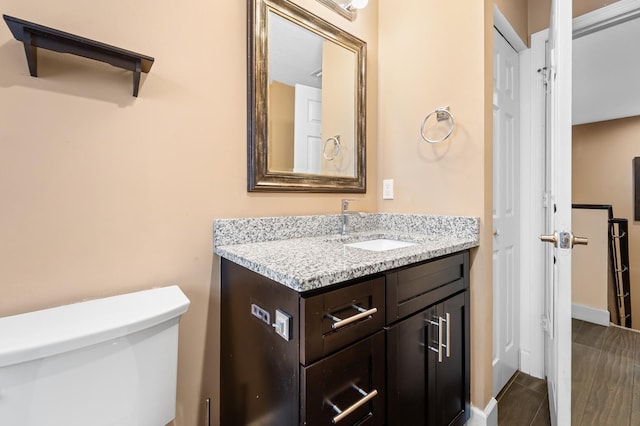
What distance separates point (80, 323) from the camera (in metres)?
0.72

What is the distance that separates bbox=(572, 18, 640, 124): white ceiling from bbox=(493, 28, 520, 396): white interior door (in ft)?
2.10

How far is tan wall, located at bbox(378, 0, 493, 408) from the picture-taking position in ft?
4.40

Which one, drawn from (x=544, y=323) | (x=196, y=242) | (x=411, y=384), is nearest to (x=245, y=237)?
(x=196, y=242)

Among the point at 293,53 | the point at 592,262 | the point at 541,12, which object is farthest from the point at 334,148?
the point at 592,262

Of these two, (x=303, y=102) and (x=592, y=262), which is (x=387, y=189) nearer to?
(x=303, y=102)

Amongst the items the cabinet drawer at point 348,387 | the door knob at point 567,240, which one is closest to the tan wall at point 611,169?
the door knob at point 567,240

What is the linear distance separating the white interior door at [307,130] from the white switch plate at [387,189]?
457 mm

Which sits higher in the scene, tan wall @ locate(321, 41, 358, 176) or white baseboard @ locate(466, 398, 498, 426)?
tan wall @ locate(321, 41, 358, 176)

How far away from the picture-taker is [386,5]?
171cm

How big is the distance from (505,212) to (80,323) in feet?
6.50

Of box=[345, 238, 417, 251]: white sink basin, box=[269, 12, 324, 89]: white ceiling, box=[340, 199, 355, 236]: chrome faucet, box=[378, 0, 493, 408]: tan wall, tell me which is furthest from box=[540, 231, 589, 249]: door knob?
box=[269, 12, 324, 89]: white ceiling

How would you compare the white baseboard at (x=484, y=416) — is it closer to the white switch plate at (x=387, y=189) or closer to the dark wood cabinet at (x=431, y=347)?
the dark wood cabinet at (x=431, y=347)

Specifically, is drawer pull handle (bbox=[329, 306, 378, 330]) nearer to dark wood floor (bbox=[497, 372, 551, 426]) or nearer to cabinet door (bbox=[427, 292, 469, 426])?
cabinet door (bbox=[427, 292, 469, 426])

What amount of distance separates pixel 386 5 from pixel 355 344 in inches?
73.1
